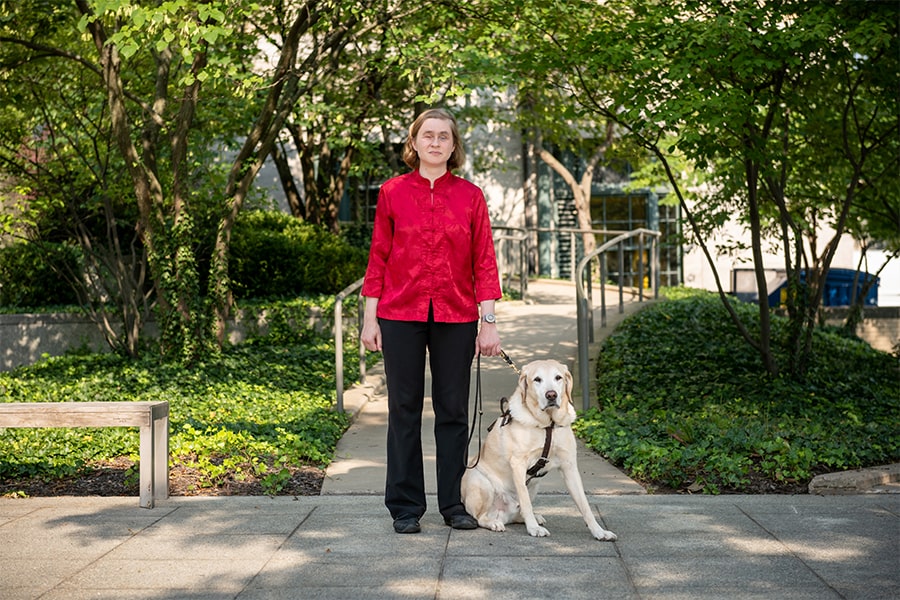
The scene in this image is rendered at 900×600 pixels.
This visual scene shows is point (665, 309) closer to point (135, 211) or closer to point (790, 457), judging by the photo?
point (135, 211)

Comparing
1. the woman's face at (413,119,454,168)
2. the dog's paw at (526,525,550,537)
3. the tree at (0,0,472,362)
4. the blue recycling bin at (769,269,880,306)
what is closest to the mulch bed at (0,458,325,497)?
Result: the dog's paw at (526,525,550,537)

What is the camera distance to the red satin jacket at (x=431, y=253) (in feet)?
16.8

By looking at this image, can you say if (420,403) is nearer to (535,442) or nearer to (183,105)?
(535,442)

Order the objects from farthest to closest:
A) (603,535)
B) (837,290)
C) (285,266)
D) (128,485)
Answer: (837,290), (285,266), (128,485), (603,535)

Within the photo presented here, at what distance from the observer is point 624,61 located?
9211mm

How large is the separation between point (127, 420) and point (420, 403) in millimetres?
1736

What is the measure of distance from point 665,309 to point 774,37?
6803mm

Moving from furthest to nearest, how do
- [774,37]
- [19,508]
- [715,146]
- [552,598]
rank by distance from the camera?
[715,146], [774,37], [19,508], [552,598]

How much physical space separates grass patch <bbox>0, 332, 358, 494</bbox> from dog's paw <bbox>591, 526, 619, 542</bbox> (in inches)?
86.2

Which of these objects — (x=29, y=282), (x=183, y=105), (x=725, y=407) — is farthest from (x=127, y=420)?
(x=29, y=282)

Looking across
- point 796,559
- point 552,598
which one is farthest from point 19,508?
point 796,559

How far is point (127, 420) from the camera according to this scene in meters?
5.93

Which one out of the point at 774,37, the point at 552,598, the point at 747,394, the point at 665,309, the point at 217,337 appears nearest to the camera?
the point at 552,598

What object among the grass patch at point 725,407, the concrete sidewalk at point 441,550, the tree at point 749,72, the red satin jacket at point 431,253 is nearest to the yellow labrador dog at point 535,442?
the concrete sidewalk at point 441,550
